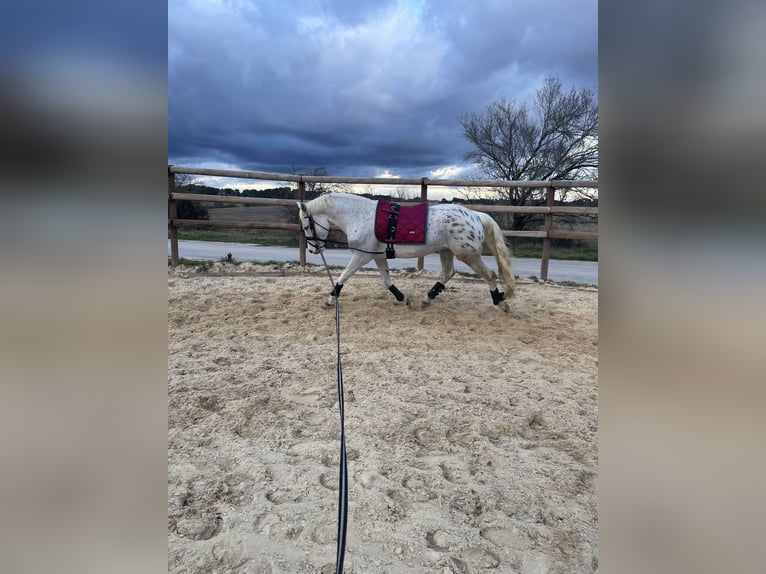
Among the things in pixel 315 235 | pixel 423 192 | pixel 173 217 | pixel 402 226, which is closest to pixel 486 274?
pixel 402 226

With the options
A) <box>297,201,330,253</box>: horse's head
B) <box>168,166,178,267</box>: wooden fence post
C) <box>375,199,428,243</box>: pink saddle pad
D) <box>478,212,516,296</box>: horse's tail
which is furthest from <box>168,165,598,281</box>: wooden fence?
<box>375,199,428,243</box>: pink saddle pad

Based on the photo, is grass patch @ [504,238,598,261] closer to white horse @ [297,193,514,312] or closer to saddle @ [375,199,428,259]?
white horse @ [297,193,514,312]

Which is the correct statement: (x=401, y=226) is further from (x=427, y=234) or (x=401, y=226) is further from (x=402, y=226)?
(x=427, y=234)

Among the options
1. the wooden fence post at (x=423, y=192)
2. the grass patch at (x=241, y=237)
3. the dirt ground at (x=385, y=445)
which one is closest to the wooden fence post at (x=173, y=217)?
the dirt ground at (x=385, y=445)

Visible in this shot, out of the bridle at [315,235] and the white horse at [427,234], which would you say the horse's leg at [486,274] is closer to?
the white horse at [427,234]

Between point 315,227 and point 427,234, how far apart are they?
1277 mm

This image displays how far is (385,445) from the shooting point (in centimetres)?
195

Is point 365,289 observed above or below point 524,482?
above

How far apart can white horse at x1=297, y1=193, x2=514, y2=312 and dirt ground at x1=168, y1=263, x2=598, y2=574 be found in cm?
67

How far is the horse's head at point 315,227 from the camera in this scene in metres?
4.66
